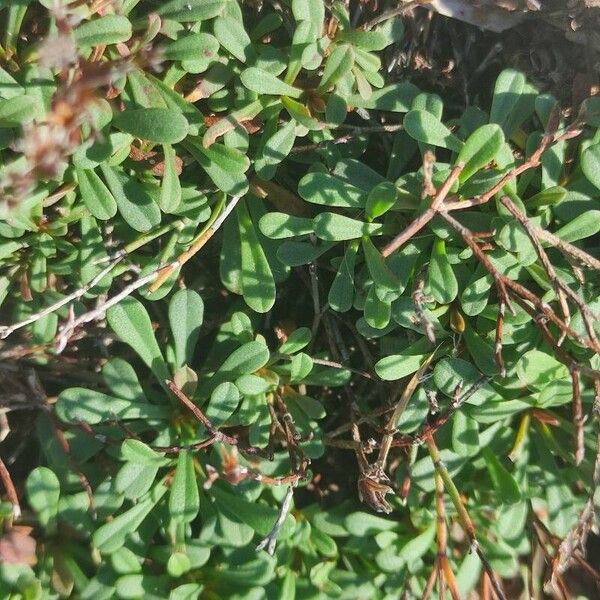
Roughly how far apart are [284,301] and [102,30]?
788mm

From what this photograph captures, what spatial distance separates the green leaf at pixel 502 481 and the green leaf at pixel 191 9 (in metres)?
1.19

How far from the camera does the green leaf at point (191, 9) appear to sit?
4.61 ft

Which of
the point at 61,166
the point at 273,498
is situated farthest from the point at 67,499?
the point at 61,166

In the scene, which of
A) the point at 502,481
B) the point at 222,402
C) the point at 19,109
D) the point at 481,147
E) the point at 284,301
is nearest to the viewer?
the point at 19,109

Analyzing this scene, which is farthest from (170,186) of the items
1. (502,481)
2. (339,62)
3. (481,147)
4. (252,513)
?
(502,481)

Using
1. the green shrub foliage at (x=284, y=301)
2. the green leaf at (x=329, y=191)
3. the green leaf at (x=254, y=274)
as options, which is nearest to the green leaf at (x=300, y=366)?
the green shrub foliage at (x=284, y=301)

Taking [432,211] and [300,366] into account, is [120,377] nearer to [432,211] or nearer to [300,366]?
[300,366]

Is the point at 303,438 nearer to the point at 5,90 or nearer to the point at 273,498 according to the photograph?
the point at 273,498

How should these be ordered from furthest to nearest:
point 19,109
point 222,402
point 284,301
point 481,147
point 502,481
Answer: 1. point 284,301
2. point 502,481
3. point 222,402
4. point 481,147
5. point 19,109

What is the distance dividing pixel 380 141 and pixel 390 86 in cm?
17

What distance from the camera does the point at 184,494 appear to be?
1597mm

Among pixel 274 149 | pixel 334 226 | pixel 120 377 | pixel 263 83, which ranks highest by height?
pixel 263 83

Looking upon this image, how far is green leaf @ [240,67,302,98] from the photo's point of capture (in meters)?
1.43

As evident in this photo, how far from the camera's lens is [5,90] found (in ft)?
4.46
